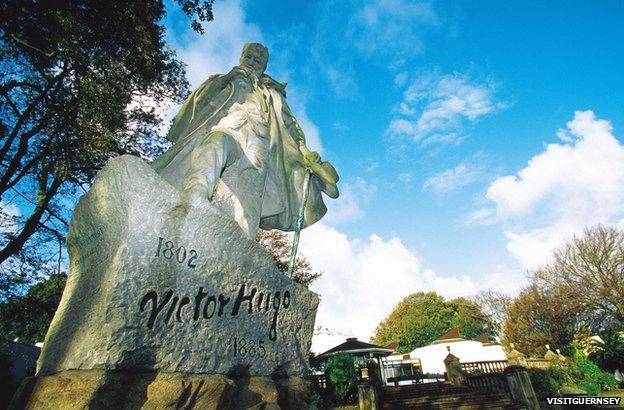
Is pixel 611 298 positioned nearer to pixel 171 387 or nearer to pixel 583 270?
pixel 583 270

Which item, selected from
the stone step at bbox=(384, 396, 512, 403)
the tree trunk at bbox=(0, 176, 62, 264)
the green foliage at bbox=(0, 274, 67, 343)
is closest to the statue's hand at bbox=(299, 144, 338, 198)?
the tree trunk at bbox=(0, 176, 62, 264)

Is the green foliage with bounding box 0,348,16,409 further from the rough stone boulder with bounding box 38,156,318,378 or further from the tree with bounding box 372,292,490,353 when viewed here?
the tree with bounding box 372,292,490,353

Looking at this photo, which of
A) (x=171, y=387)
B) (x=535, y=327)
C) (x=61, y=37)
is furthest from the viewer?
(x=535, y=327)

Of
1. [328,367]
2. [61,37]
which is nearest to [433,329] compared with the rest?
[328,367]

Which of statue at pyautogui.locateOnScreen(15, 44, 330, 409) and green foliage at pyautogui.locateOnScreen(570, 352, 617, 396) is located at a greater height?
green foliage at pyautogui.locateOnScreen(570, 352, 617, 396)

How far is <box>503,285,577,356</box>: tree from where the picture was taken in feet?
80.4

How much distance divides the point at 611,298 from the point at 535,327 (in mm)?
6087

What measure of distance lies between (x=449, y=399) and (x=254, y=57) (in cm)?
1266

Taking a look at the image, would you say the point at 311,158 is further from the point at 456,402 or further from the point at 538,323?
the point at 538,323

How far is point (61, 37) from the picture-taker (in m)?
7.32

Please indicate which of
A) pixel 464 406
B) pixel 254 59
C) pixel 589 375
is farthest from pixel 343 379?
pixel 589 375

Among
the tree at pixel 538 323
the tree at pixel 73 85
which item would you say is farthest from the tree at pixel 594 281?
the tree at pixel 73 85

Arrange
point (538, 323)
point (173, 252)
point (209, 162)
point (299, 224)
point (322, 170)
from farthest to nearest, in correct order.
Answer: point (538, 323)
point (322, 170)
point (299, 224)
point (209, 162)
point (173, 252)

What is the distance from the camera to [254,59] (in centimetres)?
463
